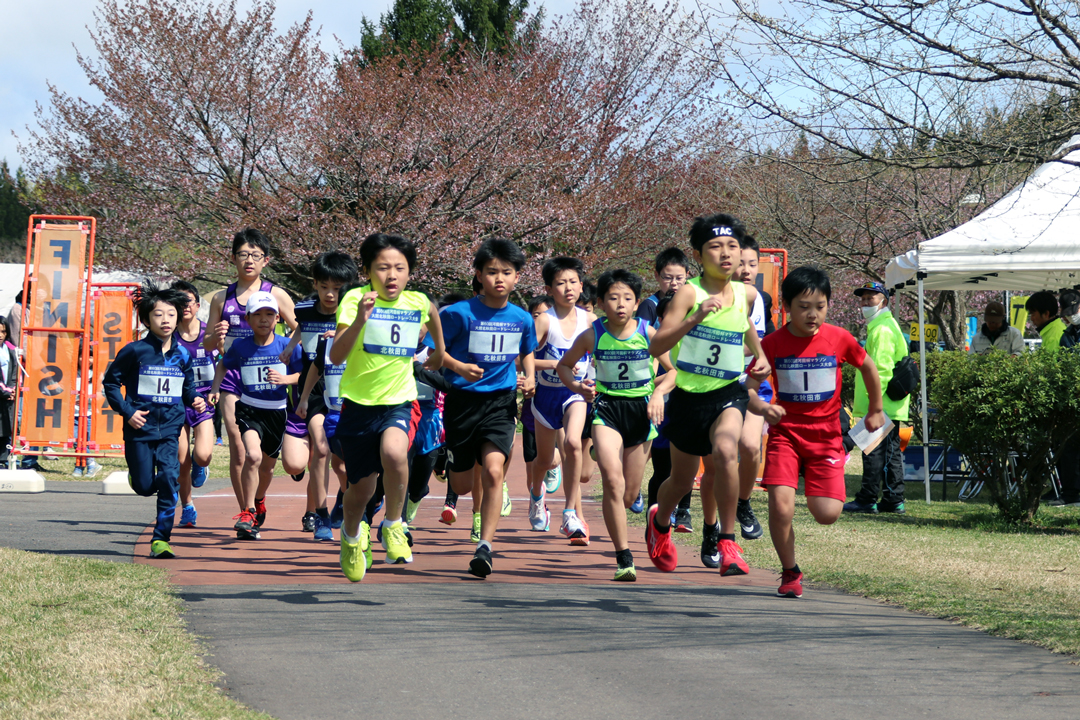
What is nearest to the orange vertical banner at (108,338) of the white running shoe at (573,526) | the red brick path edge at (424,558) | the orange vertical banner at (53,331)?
the orange vertical banner at (53,331)

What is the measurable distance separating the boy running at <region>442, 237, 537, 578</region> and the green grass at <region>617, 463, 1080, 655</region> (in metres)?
1.98

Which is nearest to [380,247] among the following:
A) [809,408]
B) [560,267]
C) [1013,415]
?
[560,267]

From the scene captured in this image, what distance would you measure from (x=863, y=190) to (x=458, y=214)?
8.30 m

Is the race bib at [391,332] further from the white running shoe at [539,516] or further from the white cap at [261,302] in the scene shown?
the white running shoe at [539,516]

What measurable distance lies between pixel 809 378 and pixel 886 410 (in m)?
5.45

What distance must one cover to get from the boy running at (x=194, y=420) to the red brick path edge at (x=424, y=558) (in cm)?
35

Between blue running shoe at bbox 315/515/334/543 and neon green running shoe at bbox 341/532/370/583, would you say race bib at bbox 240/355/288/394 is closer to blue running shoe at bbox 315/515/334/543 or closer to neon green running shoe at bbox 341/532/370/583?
blue running shoe at bbox 315/515/334/543

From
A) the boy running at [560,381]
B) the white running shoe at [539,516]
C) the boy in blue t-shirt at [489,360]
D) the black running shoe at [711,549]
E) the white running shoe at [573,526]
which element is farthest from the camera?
the white running shoe at [539,516]

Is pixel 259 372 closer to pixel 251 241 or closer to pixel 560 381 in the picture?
pixel 251 241

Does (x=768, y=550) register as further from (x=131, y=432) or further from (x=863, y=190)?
(x=863, y=190)

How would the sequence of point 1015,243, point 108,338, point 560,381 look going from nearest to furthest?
point 560,381 < point 1015,243 < point 108,338

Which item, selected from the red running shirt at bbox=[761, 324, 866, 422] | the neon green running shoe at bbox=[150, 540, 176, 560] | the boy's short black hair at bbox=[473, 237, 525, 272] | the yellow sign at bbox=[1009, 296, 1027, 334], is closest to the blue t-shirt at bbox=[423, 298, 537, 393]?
the boy's short black hair at bbox=[473, 237, 525, 272]

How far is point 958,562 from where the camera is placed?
7883mm

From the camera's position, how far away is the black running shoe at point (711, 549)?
7.30 meters
